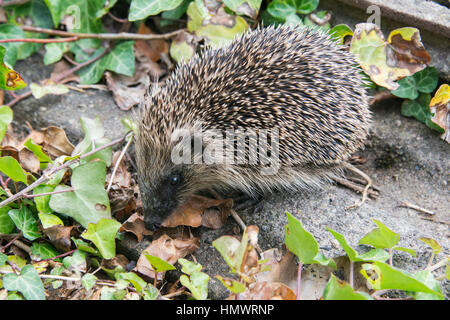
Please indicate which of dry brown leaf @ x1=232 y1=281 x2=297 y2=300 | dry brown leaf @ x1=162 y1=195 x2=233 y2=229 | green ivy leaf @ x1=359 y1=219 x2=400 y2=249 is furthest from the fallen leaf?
dry brown leaf @ x1=232 y1=281 x2=297 y2=300

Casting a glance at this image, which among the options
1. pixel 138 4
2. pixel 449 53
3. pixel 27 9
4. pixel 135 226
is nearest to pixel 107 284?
pixel 135 226

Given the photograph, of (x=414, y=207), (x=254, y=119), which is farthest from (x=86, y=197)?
(x=414, y=207)

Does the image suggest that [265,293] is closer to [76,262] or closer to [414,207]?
[76,262]

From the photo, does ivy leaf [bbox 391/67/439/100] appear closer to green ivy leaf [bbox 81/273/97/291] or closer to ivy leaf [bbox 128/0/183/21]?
ivy leaf [bbox 128/0/183/21]

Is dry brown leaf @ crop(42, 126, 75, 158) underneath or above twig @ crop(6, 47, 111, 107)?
underneath

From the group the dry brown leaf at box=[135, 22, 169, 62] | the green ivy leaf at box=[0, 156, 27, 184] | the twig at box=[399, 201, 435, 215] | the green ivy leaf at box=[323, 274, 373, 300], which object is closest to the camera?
the green ivy leaf at box=[323, 274, 373, 300]

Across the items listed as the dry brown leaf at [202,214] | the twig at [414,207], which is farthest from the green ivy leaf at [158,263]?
the twig at [414,207]

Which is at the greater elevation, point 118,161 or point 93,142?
point 93,142
